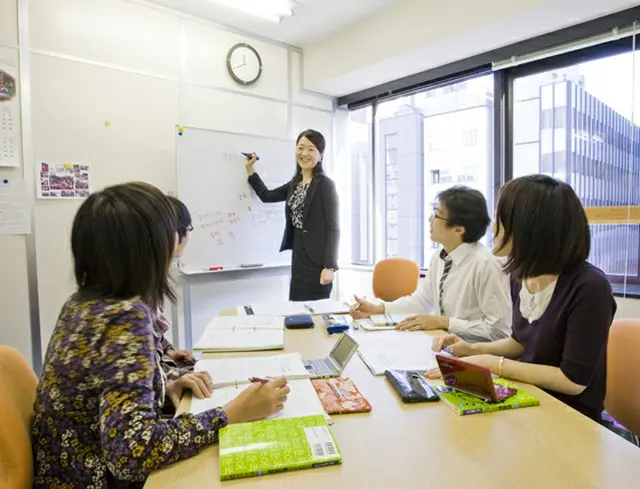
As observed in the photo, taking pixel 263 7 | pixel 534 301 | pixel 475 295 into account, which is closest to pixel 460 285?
pixel 475 295

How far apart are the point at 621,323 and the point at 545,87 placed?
2.15 meters

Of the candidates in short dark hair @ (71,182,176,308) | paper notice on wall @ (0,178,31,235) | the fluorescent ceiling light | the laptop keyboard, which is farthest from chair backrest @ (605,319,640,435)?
paper notice on wall @ (0,178,31,235)

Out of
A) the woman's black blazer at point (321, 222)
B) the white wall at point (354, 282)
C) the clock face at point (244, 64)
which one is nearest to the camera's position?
the woman's black blazer at point (321, 222)

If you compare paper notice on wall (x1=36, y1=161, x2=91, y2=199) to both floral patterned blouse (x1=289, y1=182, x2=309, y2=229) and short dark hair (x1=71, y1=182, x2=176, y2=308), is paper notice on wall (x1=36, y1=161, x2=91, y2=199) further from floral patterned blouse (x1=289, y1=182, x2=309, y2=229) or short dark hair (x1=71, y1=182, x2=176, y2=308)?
short dark hair (x1=71, y1=182, x2=176, y2=308)

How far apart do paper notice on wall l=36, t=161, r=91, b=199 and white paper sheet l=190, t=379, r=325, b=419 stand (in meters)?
2.05

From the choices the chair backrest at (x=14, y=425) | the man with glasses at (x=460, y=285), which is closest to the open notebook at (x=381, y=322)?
the man with glasses at (x=460, y=285)

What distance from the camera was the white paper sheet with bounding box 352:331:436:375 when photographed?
1.28m

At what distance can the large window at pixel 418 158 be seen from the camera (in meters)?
3.29

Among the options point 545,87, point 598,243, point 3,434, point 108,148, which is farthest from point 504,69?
point 3,434

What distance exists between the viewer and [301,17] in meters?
3.09

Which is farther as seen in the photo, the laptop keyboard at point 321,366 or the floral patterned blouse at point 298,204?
the floral patterned blouse at point 298,204

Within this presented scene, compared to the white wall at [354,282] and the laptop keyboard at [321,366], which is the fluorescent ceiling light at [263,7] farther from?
the laptop keyboard at [321,366]

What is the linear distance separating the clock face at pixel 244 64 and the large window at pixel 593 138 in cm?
196

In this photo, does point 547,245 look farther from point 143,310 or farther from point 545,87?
point 545,87
